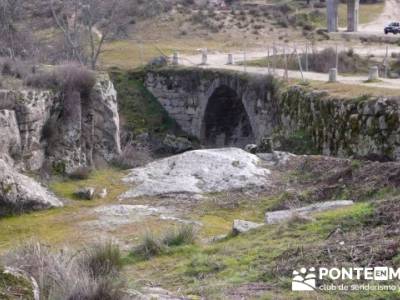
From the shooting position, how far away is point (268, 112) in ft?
91.5

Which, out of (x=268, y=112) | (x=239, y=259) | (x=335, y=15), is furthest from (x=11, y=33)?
(x=239, y=259)

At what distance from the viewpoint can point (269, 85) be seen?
91.9 feet

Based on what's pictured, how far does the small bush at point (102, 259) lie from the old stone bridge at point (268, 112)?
10483mm

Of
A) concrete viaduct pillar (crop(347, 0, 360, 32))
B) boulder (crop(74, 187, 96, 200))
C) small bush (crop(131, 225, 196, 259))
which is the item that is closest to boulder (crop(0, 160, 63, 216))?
boulder (crop(74, 187, 96, 200))

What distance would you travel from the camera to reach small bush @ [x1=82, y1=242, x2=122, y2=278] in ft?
27.0

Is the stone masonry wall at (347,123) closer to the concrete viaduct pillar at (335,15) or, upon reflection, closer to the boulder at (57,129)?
the boulder at (57,129)

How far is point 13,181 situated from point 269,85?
15.1 metres

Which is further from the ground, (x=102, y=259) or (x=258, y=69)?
(x=102, y=259)

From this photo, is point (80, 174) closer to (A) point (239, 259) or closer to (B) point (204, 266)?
(B) point (204, 266)

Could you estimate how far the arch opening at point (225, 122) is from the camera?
111ft

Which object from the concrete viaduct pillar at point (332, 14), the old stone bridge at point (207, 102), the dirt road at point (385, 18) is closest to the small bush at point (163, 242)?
the old stone bridge at point (207, 102)

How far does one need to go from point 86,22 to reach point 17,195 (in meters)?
27.8

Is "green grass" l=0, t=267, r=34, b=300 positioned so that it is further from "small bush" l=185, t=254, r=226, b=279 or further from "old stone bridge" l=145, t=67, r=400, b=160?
"old stone bridge" l=145, t=67, r=400, b=160

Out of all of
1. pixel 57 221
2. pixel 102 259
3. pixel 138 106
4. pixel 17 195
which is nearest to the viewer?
pixel 102 259
